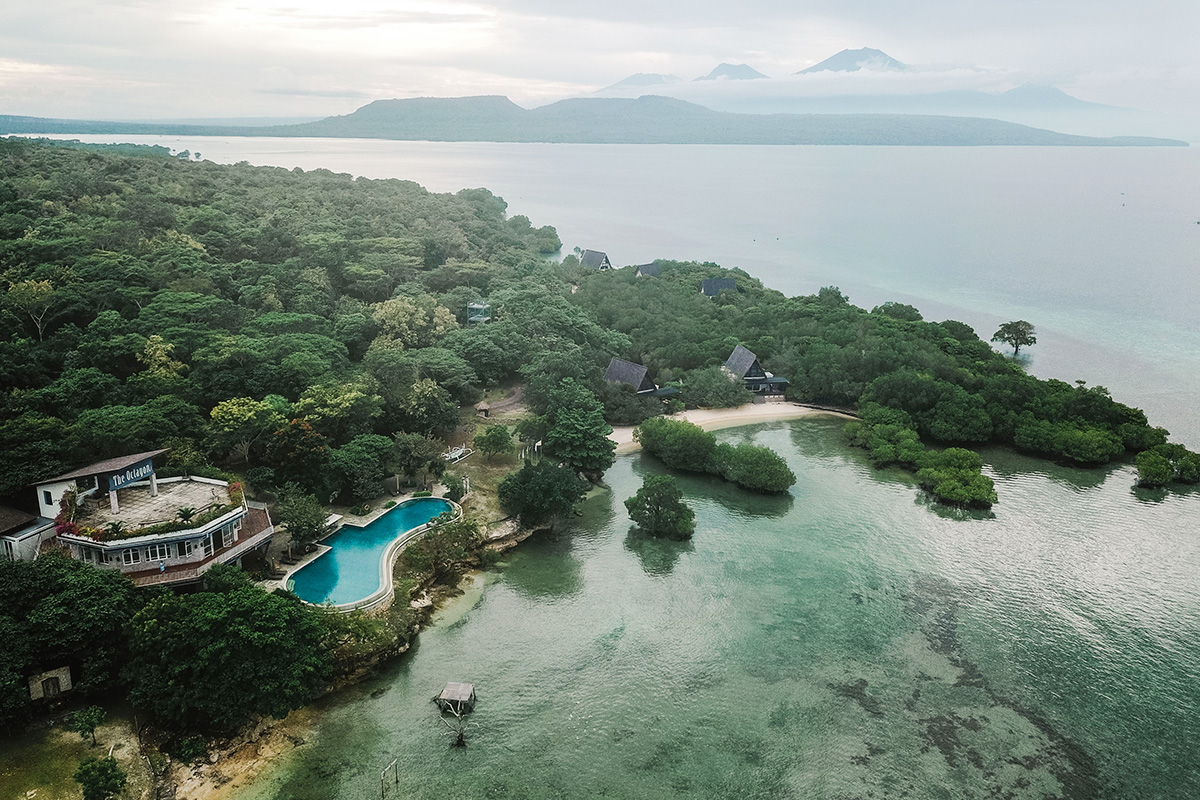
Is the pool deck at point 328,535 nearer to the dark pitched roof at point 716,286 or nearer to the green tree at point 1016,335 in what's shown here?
the dark pitched roof at point 716,286

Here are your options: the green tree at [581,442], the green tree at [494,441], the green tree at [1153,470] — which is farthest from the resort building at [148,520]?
the green tree at [1153,470]

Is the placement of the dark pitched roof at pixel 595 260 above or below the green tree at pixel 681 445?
above

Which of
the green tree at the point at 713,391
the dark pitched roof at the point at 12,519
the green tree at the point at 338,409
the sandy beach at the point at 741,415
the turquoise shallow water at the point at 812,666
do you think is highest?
the green tree at the point at 338,409

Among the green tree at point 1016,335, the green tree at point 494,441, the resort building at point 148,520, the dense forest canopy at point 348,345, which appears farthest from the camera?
the green tree at point 1016,335

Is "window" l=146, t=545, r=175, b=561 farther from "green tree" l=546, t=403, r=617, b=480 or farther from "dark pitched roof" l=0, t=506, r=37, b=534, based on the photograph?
"green tree" l=546, t=403, r=617, b=480

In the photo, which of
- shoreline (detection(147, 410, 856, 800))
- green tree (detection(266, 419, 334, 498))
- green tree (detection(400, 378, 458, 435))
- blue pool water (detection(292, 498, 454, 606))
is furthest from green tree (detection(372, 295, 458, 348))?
shoreline (detection(147, 410, 856, 800))

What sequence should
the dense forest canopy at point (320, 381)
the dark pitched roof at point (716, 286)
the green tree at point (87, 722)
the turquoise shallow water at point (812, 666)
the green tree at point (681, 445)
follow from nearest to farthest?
the green tree at point (87, 722), the turquoise shallow water at point (812, 666), the dense forest canopy at point (320, 381), the green tree at point (681, 445), the dark pitched roof at point (716, 286)
